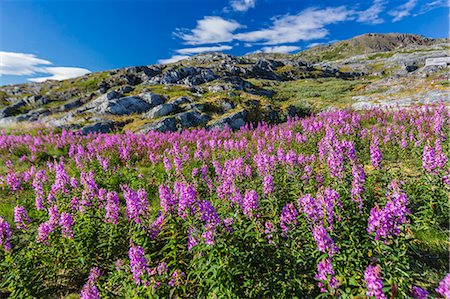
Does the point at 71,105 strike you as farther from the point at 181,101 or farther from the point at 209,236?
the point at 209,236

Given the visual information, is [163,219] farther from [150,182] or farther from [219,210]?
[150,182]

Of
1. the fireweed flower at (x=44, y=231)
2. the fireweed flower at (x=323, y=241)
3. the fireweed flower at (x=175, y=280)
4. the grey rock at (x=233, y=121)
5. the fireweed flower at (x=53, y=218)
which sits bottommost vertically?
the grey rock at (x=233, y=121)

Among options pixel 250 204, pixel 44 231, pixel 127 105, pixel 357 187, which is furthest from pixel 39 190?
pixel 127 105

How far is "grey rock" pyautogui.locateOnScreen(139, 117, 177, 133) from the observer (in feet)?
68.1

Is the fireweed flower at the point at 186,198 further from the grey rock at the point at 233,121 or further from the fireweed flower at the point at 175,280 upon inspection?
the grey rock at the point at 233,121

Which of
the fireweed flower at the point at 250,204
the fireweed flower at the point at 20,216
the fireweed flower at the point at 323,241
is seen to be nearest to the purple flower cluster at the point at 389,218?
the fireweed flower at the point at 323,241

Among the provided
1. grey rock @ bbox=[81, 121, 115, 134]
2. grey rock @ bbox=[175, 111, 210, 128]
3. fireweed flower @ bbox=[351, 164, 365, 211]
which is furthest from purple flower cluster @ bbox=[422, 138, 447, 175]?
grey rock @ bbox=[81, 121, 115, 134]

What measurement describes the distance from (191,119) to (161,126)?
141 inches

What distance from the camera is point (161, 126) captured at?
2097 centimetres

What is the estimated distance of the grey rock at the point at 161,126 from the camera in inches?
818

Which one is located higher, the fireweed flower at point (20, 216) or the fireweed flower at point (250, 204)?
the fireweed flower at point (250, 204)

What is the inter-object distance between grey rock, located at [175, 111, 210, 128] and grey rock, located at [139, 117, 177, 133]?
0.83 m

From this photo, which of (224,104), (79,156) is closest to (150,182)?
(79,156)

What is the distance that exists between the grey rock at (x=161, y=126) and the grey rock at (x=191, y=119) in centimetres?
83
